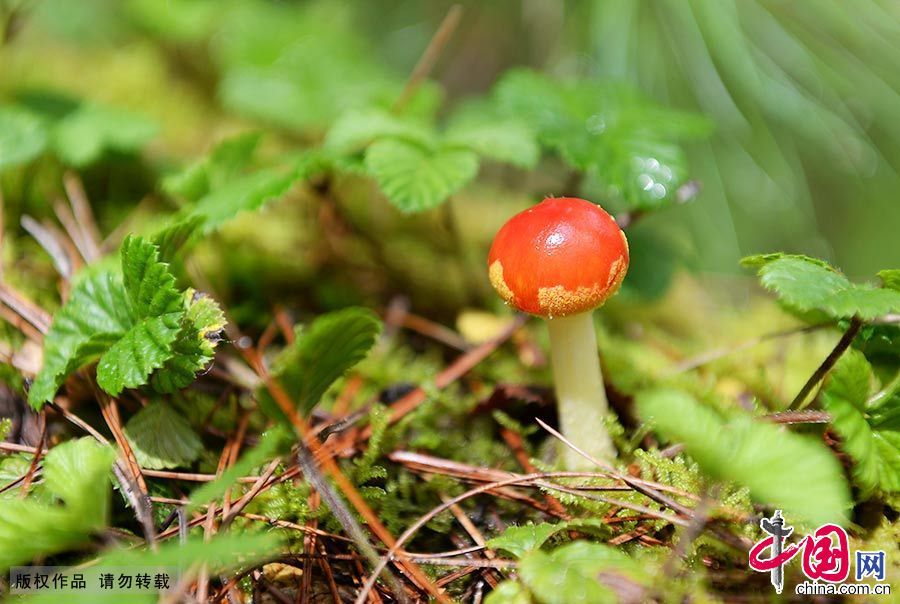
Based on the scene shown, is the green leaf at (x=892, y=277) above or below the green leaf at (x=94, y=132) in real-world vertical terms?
below

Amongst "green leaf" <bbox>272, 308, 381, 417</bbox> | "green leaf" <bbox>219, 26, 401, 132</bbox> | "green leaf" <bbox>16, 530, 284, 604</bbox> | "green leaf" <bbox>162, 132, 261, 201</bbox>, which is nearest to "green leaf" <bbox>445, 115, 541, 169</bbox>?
"green leaf" <bbox>219, 26, 401, 132</bbox>

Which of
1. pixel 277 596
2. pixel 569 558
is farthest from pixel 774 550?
pixel 277 596

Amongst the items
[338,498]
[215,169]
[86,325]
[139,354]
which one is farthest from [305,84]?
[338,498]

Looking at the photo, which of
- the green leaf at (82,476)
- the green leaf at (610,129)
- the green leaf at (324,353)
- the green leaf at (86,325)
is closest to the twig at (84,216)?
the green leaf at (86,325)

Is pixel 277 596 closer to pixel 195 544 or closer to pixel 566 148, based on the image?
pixel 195 544

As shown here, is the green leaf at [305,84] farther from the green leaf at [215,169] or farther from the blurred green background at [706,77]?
the green leaf at [215,169]

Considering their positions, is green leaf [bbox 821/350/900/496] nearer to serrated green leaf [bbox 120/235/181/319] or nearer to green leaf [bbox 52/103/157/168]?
serrated green leaf [bbox 120/235/181/319]
